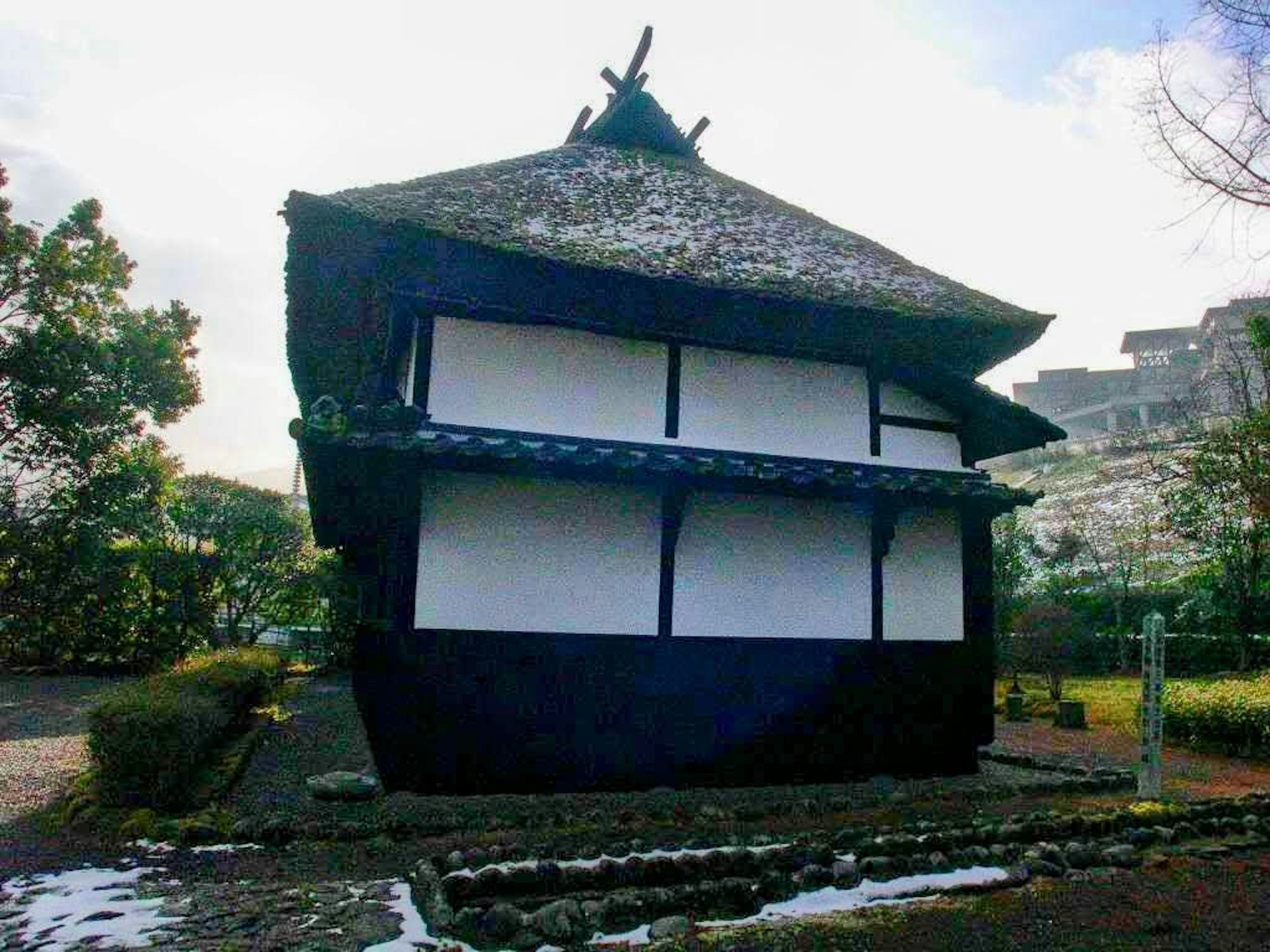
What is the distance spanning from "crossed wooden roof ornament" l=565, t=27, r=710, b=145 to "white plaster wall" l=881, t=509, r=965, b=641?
8749 millimetres

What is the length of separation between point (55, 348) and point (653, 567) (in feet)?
68.1

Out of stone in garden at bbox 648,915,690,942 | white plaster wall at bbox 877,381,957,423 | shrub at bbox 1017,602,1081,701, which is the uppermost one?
white plaster wall at bbox 877,381,957,423

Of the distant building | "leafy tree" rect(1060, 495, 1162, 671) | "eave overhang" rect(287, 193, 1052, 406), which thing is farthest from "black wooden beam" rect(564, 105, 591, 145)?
the distant building

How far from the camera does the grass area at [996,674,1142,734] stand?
1678 centimetres

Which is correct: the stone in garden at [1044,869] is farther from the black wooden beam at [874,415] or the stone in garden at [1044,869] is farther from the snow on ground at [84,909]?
the snow on ground at [84,909]

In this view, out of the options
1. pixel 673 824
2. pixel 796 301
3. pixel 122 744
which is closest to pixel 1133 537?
pixel 796 301

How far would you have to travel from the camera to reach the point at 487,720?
834 centimetres

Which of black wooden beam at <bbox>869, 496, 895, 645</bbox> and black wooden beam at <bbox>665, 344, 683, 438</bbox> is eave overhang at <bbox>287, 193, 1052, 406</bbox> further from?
black wooden beam at <bbox>869, 496, 895, 645</bbox>

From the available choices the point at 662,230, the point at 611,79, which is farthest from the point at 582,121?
the point at 662,230

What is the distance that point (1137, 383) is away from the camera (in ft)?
216

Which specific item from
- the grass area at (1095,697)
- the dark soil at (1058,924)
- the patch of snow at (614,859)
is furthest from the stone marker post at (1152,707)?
the patch of snow at (614,859)

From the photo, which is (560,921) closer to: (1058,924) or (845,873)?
(845,873)

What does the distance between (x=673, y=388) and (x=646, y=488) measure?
140 cm

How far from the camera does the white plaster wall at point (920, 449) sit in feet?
34.6
